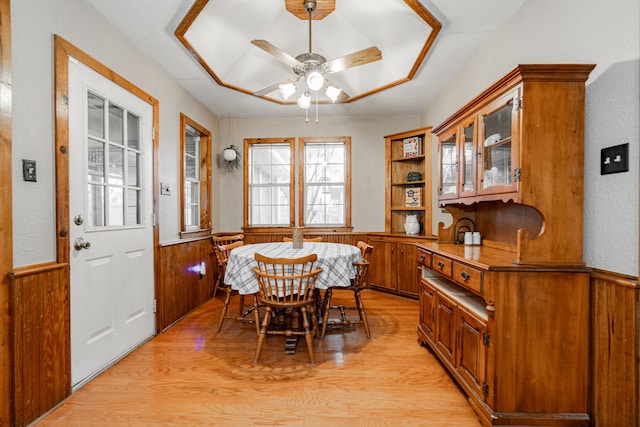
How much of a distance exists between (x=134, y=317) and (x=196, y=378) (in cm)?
92

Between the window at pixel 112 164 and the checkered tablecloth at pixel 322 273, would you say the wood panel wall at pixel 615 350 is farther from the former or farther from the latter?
the window at pixel 112 164

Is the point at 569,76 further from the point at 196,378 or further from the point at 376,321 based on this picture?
the point at 196,378

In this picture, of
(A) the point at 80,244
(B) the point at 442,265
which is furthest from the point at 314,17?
(A) the point at 80,244

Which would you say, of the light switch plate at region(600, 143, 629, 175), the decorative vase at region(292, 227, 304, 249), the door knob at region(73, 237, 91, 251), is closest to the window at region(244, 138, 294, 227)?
the decorative vase at region(292, 227, 304, 249)

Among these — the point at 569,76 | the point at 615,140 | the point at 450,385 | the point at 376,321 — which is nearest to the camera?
the point at 615,140

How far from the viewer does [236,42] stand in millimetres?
3082

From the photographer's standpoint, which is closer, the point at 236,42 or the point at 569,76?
the point at 569,76

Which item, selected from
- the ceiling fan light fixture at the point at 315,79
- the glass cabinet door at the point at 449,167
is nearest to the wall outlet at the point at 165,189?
the ceiling fan light fixture at the point at 315,79

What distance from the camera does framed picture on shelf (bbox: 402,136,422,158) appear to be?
4.50 m

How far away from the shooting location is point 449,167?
282cm

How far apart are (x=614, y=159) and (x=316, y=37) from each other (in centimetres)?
270

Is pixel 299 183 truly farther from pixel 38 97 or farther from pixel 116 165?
pixel 38 97

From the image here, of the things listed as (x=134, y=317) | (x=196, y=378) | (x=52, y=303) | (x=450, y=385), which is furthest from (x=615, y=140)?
(x=134, y=317)

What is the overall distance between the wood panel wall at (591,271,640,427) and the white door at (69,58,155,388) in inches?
123
